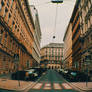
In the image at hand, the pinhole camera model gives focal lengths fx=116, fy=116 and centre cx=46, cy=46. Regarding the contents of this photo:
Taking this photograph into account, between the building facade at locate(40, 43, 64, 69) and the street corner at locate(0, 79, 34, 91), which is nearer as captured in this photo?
the street corner at locate(0, 79, 34, 91)

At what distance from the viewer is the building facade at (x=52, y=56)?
385ft

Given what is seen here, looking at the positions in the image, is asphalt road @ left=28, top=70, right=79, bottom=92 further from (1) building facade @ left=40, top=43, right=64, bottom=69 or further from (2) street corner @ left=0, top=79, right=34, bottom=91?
(1) building facade @ left=40, top=43, right=64, bottom=69

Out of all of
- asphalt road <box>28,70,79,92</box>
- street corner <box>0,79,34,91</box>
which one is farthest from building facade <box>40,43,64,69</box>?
street corner <box>0,79,34,91</box>

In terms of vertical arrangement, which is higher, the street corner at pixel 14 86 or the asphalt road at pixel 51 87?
the street corner at pixel 14 86

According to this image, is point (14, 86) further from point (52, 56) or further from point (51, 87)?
point (52, 56)

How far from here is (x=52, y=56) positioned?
12012 centimetres

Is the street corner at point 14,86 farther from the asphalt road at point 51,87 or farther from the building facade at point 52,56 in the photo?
the building facade at point 52,56

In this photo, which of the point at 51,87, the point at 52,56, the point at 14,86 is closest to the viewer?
the point at 14,86

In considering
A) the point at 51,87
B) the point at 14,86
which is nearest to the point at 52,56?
the point at 51,87

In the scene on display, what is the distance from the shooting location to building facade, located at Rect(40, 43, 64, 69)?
385ft

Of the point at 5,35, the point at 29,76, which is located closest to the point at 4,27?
the point at 5,35

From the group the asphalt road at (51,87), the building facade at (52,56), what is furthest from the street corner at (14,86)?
the building facade at (52,56)

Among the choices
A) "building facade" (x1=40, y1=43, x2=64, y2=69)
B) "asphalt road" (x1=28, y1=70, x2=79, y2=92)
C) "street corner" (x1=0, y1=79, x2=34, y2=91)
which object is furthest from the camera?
"building facade" (x1=40, y1=43, x2=64, y2=69)

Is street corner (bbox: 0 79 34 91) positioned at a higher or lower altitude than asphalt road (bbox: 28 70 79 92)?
higher
